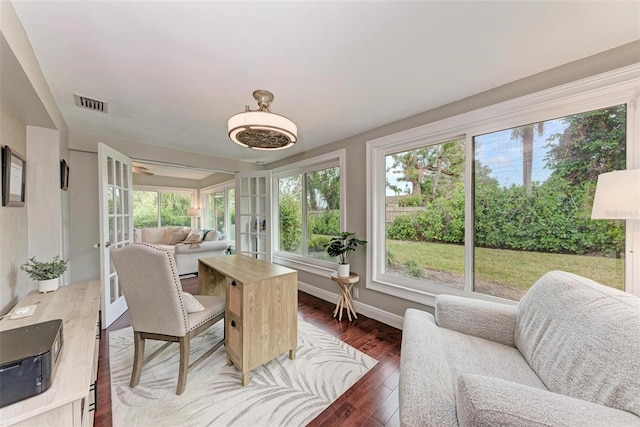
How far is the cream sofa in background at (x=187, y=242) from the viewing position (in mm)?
4410

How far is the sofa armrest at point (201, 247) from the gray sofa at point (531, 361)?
4229 millimetres

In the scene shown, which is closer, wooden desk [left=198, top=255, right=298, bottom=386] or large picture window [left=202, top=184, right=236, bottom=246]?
wooden desk [left=198, top=255, right=298, bottom=386]

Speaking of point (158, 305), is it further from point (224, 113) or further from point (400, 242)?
point (400, 242)

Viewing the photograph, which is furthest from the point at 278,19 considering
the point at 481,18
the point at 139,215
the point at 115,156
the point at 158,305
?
the point at 139,215

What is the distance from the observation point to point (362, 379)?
169 centimetres

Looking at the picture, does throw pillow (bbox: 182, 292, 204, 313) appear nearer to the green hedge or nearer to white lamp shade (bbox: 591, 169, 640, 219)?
the green hedge

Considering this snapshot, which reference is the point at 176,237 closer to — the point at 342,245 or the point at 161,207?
the point at 161,207

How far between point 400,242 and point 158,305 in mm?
2274

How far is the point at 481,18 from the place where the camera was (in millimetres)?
1186

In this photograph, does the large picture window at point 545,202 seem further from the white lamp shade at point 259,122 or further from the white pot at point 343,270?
the white lamp shade at point 259,122

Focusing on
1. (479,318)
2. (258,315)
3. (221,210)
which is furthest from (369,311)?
(221,210)

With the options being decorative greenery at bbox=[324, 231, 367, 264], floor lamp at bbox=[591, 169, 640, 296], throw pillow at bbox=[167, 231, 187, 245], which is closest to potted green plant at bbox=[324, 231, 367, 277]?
decorative greenery at bbox=[324, 231, 367, 264]

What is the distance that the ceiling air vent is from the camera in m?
1.94

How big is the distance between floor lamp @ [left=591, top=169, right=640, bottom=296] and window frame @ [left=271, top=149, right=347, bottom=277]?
82.6 inches
